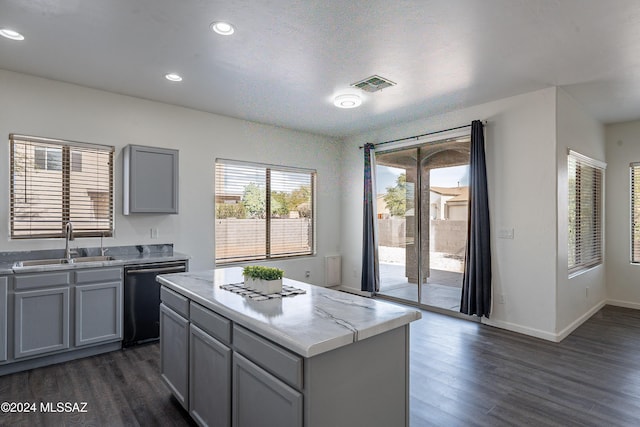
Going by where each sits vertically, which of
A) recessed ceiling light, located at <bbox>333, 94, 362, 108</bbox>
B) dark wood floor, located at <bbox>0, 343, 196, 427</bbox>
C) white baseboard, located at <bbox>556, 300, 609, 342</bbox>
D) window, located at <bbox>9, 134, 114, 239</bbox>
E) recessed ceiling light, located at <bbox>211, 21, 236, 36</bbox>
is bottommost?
dark wood floor, located at <bbox>0, 343, 196, 427</bbox>

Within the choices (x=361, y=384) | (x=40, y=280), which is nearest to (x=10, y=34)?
(x=40, y=280)

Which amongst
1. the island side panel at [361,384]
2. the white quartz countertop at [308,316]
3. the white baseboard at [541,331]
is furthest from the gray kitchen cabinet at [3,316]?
the white baseboard at [541,331]

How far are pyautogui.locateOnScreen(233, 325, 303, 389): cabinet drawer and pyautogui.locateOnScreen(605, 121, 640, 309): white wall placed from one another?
6.01m

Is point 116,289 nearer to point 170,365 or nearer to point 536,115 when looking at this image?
point 170,365

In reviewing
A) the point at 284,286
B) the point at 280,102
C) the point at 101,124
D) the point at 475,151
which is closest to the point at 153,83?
the point at 101,124

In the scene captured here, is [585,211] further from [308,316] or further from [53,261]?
[53,261]

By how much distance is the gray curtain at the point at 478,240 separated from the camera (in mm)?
4246

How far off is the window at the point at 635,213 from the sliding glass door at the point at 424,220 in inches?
108

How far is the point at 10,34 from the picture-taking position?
2.75 meters

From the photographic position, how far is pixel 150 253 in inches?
165

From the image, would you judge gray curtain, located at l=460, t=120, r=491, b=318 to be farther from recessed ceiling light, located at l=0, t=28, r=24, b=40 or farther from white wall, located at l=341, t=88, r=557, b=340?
recessed ceiling light, located at l=0, t=28, r=24, b=40

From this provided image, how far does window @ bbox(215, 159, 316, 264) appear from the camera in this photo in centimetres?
497

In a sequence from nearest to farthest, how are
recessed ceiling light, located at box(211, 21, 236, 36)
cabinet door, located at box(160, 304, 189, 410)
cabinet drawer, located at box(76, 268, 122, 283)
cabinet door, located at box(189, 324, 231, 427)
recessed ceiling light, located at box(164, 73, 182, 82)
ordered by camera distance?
cabinet door, located at box(189, 324, 231, 427) → cabinet door, located at box(160, 304, 189, 410) → recessed ceiling light, located at box(211, 21, 236, 36) → cabinet drawer, located at box(76, 268, 122, 283) → recessed ceiling light, located at box(164, 73, 182, 82)

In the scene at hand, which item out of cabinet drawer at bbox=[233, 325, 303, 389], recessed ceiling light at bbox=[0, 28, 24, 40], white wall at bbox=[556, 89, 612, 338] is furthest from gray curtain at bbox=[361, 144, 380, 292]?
recessed ceiling light at bbox=[0, 28, 24, 40]
